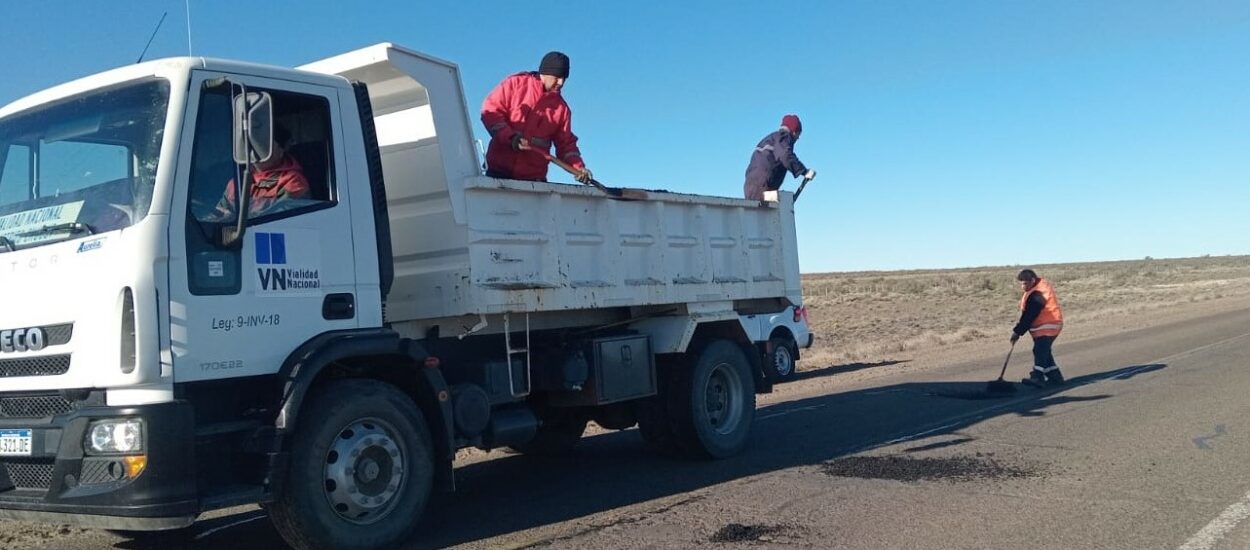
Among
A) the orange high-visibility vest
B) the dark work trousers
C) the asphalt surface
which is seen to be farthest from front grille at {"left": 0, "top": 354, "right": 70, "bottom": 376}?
the orange high-visibility vest

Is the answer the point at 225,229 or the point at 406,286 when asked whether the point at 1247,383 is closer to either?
the point at 406,286

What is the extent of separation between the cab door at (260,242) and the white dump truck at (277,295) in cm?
1

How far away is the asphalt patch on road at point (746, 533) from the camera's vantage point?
19.2 feet

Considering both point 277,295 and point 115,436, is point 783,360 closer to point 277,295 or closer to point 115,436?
point 277,295

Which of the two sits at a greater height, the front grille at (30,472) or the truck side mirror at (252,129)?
the truck side mirror at (252,129)

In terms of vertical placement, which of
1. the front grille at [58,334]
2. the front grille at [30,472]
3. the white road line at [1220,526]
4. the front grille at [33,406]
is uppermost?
the front grille at [58,334]

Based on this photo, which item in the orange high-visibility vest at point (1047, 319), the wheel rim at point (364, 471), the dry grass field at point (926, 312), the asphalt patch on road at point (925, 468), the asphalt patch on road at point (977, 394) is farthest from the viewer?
the dry grass field at point (926, 312)

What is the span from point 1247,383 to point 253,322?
11.5m

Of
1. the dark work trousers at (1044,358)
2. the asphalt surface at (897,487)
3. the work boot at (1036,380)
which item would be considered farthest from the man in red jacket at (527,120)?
the dark work trousers at (1044,358)

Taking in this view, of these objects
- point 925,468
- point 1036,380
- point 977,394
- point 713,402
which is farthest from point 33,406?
point 1036,380

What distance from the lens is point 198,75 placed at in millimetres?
5328

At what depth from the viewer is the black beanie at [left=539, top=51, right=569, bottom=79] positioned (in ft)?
25.1

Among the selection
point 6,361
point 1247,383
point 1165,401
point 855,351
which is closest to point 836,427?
point 1165,401

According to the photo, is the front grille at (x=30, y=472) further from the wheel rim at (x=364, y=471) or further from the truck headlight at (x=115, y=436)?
the wheel rim at (x=364, y=471)
